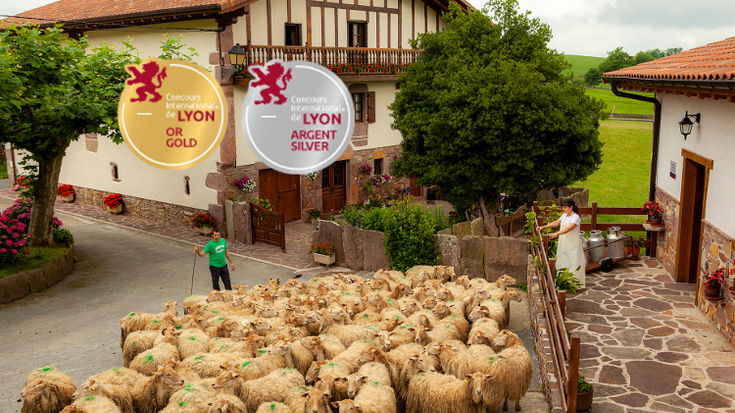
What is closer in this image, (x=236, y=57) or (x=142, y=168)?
(x=236, y=57)

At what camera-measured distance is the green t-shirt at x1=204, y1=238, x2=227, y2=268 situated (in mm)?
13516

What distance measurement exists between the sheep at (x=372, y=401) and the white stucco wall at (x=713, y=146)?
6.19 m

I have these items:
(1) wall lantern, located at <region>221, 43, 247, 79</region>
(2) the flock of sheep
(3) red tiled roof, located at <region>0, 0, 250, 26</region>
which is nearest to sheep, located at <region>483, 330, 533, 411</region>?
(2) the flock of sheep

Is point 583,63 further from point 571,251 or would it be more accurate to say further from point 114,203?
point 571,251

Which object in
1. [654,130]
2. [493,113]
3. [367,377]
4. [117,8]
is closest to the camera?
[367,377]

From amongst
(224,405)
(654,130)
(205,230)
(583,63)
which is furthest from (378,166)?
(583,63)

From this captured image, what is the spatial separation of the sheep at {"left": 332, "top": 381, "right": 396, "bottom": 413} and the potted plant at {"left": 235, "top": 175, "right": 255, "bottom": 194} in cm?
1347

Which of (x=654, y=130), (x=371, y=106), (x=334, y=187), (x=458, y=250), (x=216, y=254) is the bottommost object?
(x=458, y=250)

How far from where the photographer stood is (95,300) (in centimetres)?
1432

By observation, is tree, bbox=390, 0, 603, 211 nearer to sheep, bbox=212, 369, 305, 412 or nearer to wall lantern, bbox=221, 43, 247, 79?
wall lantern, bbox=221, 43, 247, 79

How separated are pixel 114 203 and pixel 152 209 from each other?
6.59 ft

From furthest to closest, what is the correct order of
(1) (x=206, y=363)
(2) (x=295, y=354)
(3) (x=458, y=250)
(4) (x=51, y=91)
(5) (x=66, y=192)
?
(5) (x=66, y=192)
(3) (x=458, y=250)
(4) (x=51, y=91)
(2) (x=295, y=354)
(1) (x=206, y=363)

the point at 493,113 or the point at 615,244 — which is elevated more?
the point at 493,113

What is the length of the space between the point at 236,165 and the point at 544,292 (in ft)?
43.0
